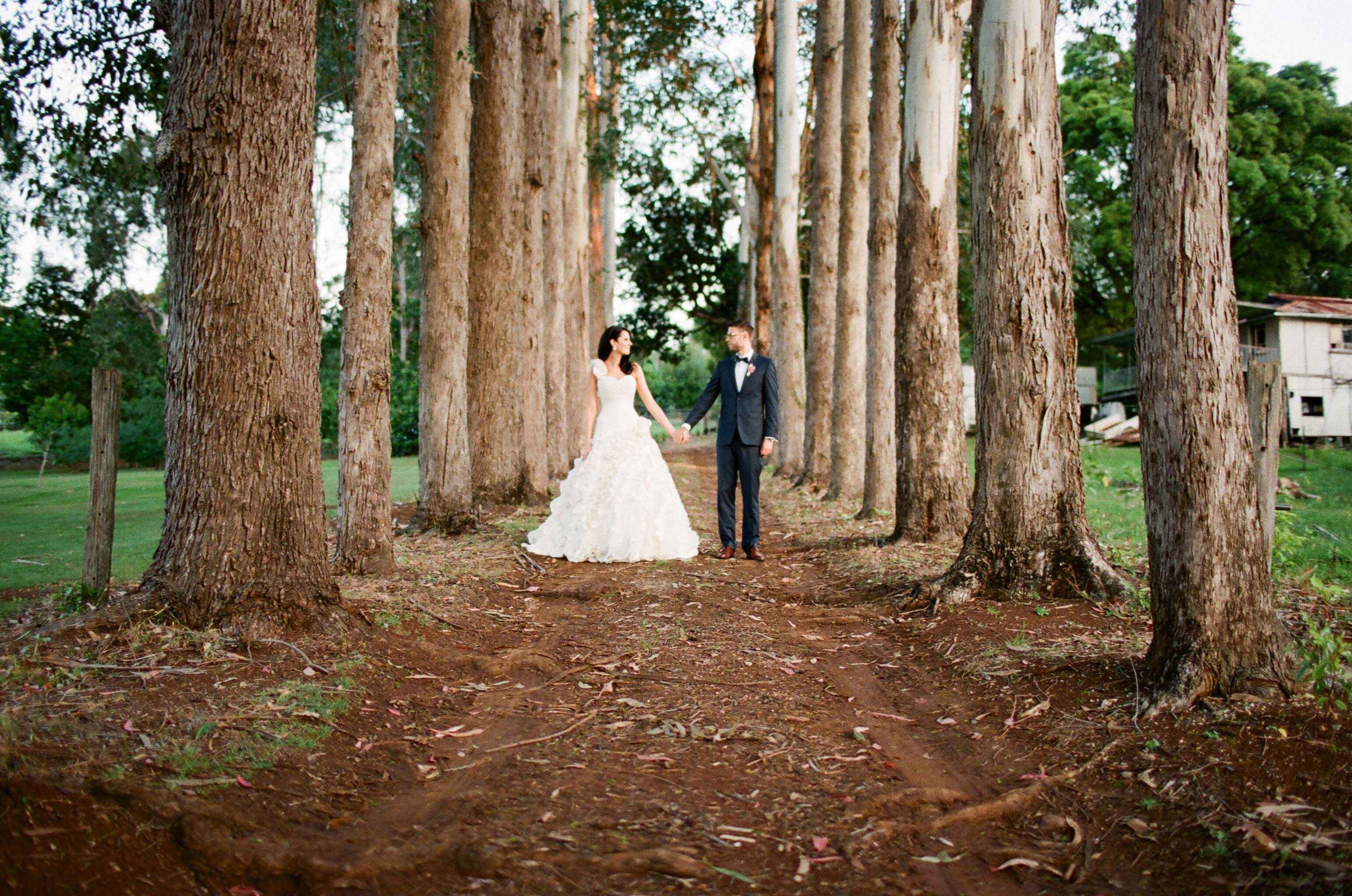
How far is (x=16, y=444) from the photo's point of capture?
37.9 meters

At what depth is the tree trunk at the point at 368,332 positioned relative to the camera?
788 cm

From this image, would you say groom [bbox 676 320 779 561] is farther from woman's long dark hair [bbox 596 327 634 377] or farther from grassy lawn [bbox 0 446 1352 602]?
grassy lawn [bbox 0 446 1352 602]

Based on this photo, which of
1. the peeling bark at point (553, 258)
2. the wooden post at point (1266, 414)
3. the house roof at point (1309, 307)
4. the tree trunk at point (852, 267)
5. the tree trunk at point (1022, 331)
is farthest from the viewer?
the house roof at point (1309, 307)

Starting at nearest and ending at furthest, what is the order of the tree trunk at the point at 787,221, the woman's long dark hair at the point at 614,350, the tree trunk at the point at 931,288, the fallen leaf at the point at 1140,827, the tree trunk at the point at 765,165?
1. the fallen leaf at the point at 1140,827
2. the tree trunk at the point at 931,288
3. the woman's long dark hair at the point at 614,350
4. the tree trunk at the point at 787,221
5. the tree trunk at the point at 765,165

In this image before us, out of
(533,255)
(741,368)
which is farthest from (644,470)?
(533,255)

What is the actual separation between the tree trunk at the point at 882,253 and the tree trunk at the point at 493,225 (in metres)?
4.57

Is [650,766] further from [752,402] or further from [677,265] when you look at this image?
[677,265]

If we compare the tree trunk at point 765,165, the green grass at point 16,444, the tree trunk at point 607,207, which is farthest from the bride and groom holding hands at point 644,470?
the green grass at point 16,444

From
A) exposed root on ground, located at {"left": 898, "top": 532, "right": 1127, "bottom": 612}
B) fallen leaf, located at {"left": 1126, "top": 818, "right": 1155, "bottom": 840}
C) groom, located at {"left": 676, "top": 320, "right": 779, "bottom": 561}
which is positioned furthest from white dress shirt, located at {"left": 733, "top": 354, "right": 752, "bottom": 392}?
fallen leaf, located at {"left": 1126, "top": 818, "right": 1155, "bottom": 840}

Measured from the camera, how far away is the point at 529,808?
375 centimetres

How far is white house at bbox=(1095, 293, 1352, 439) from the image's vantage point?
30.1 metres

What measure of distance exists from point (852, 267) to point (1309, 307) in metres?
22.6

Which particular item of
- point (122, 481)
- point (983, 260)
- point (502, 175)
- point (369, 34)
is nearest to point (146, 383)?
point (122, 481)

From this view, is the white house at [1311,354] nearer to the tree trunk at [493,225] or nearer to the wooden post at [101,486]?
the tree trunk at [493,225]
